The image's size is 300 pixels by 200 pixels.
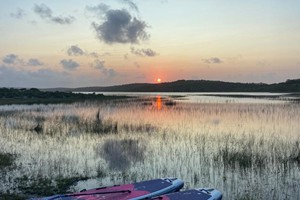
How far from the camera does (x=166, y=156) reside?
16.6 m

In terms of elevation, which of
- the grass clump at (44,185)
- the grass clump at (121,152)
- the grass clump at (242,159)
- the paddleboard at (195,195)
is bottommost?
the grass clump at (44,185)

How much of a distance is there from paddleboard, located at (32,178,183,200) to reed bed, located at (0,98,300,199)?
1.60m

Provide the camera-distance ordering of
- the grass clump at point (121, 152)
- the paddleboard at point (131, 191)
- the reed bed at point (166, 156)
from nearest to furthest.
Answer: the paddleboard at point (131, 191) < the reed bed at point (166, 156) < the grass clump at point (121, 152)

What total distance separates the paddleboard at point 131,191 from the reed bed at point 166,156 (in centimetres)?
160

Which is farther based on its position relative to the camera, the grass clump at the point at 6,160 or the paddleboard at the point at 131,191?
the grass clump at the point at 6,160

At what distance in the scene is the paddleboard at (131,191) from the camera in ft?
31.9

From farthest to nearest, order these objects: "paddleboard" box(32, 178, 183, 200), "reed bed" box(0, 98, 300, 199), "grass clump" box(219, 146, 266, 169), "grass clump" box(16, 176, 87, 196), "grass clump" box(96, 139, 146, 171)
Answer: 1. "grass clump" box(96, 139, 146, 171)
2. "grass clump" box(219, 146, 266, 169)
3. "reed bed" box(0, 98, 300, 199)
4. "grass clump" box(16, 176, 87, 196)
5. "paddleboard" box(32, 178, 183, 200)

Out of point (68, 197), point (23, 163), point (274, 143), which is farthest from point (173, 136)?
point (68, 197)

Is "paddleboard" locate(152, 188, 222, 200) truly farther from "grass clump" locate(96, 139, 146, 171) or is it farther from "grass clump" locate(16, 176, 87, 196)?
"grass clump" locate(96, 139, 146, 171)

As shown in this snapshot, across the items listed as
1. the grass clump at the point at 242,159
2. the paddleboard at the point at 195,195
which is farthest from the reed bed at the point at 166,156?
the paddleboard at the point at 195,195

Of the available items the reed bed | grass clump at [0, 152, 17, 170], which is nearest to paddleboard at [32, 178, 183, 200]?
the reed bed

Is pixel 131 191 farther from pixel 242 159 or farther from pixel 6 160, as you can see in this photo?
pixel 6 160

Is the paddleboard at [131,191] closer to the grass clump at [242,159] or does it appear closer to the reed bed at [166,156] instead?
the reed bed at [166,156]

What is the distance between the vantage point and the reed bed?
42.0 feet
